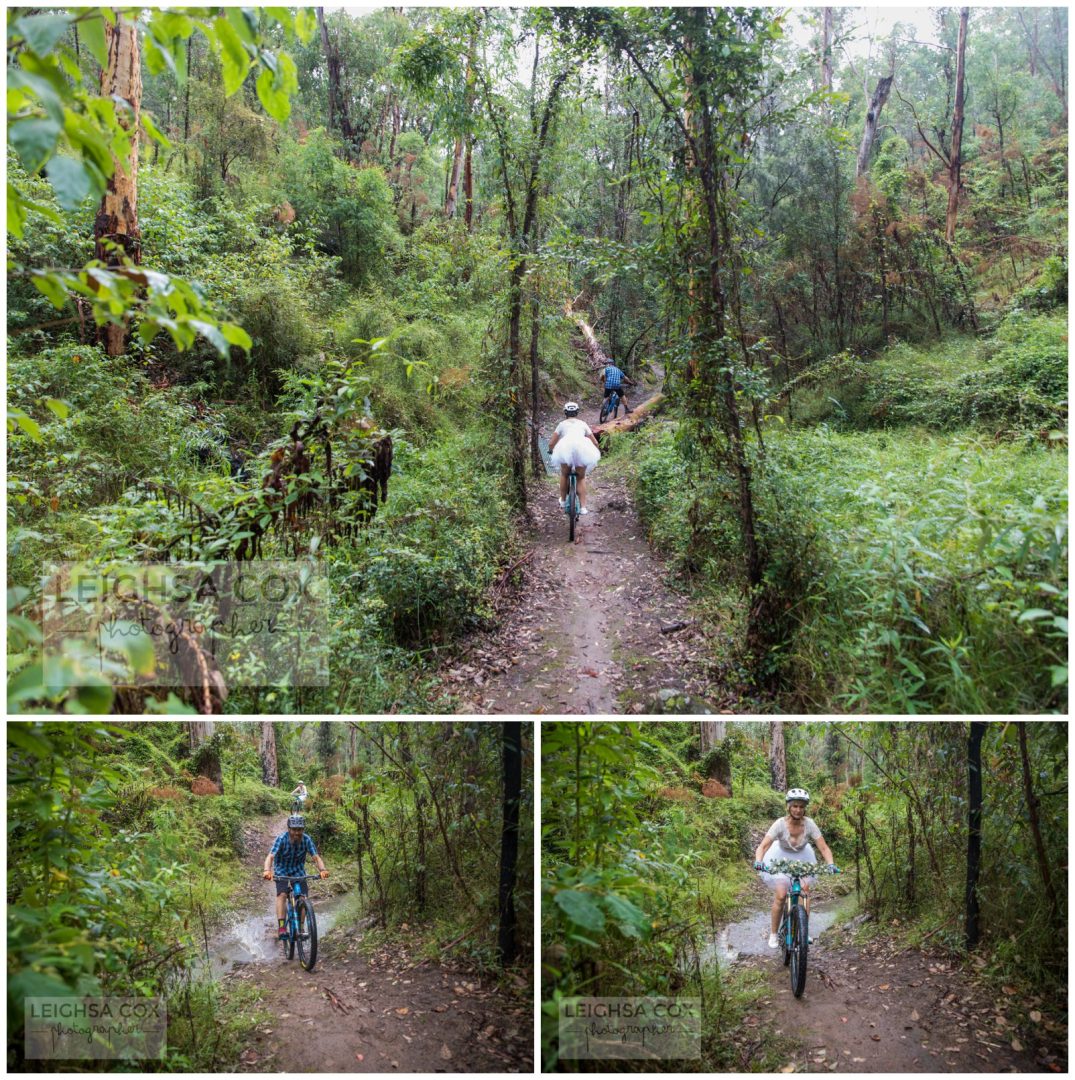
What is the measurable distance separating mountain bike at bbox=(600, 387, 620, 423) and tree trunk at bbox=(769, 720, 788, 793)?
3176mm

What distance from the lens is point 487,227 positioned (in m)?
4.09

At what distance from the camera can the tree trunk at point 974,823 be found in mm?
2645

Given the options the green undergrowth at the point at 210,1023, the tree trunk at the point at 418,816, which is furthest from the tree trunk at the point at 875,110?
the green undergrowth at the point at 210,1023

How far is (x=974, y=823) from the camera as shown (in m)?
2.81

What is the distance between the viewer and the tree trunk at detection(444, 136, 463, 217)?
3729 mm

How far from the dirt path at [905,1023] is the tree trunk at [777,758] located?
0.67 m

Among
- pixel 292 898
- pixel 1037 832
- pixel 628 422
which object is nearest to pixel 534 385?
pixel 628 422

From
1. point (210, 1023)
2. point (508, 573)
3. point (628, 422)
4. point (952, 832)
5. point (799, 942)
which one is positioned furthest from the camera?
point (628, 422)

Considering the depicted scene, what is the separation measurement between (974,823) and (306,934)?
2751 mm

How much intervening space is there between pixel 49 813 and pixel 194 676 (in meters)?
0.57

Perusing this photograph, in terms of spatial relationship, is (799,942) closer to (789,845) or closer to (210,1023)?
(789,845)

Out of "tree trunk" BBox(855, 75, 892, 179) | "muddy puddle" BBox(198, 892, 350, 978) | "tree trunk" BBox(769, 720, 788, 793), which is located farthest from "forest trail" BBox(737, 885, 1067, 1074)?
"tree trunk" BBox(855, 75, 892, 179)

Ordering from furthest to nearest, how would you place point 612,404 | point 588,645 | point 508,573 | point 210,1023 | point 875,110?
1. point 875,110
2. point 612,404
3. point 508,573
4. point 588,645
5. point 210,1023

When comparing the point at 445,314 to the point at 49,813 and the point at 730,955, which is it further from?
the point at 730,955
